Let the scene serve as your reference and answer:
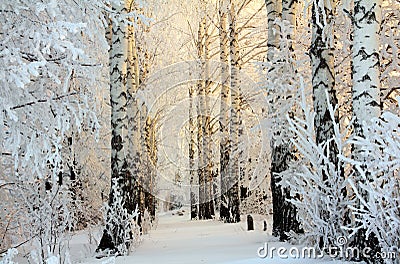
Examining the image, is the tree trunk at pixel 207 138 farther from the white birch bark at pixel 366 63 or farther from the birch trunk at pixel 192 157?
the white birch bark at pixel 366 63

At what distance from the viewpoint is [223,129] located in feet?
51.3

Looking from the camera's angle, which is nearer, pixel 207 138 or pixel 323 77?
pixel 323 77

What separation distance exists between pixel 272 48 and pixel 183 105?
44.2 feet

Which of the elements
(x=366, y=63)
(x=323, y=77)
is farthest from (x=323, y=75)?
(x=366, y=63)

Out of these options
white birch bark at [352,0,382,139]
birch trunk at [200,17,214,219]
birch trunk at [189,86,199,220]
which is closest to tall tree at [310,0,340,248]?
white birch bark at [352,0,382,139]

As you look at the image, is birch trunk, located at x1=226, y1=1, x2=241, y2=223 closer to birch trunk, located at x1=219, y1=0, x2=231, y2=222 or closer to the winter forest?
the winter forest

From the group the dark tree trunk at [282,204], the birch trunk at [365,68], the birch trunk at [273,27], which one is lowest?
the dark tree trunk at [282,204]

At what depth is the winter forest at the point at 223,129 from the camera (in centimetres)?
435

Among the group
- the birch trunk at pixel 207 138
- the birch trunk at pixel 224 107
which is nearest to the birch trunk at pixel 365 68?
the birch trunk at pixel 224 107

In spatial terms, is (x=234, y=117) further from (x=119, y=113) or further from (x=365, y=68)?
(x=365, y=68)

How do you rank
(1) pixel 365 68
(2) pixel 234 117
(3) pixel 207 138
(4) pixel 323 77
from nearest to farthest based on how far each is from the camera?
(1) pixel 365 68 < (4) pixel 323 77 < (2) pixel 234 117 < (3) pixel 207 138

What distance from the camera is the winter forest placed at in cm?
435

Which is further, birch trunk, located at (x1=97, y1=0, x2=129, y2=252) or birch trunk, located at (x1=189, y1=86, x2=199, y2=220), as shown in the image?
birch trunk, located at (x1=189, y1=86, x2=199, y2=220)

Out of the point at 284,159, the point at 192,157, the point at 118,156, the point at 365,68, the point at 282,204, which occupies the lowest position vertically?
the point at 282,204
